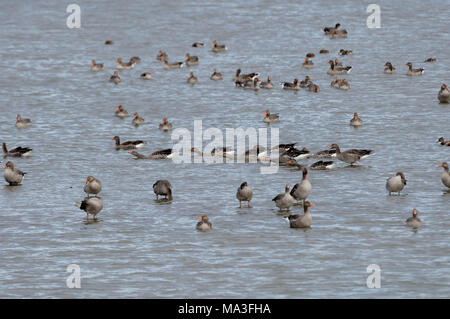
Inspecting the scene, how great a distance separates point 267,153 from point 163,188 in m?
10.1

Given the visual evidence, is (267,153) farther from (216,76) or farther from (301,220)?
(216,76)

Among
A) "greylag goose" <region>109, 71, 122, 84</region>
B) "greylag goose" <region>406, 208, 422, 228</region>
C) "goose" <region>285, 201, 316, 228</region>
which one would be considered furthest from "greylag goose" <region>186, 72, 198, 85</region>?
"greylag goose" <region>406, 208, 422, 228</region>

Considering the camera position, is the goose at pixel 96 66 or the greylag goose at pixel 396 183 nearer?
the greylag goose at pixel 396 183

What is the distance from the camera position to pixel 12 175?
45062 millimetres

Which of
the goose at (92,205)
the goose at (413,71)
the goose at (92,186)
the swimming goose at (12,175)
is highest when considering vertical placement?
the goose at (413,71)

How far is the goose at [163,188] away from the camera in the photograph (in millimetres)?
41500

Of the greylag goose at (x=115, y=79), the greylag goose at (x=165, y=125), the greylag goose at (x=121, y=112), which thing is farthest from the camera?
the greylag goose at (x=115, y=79)

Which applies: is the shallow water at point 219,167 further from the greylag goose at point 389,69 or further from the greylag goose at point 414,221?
the greylag goose at point 389,69

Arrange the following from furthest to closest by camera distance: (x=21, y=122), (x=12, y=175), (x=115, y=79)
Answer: (x=115, y=79), (x=21, y=122), (x=12, y=175)

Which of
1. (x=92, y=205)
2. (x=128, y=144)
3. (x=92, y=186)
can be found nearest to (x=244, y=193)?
(x=92, y=205)

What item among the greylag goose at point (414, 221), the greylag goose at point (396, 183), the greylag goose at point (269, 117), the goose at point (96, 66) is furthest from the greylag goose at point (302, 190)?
the goose at point (96, 66)

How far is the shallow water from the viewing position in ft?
106
